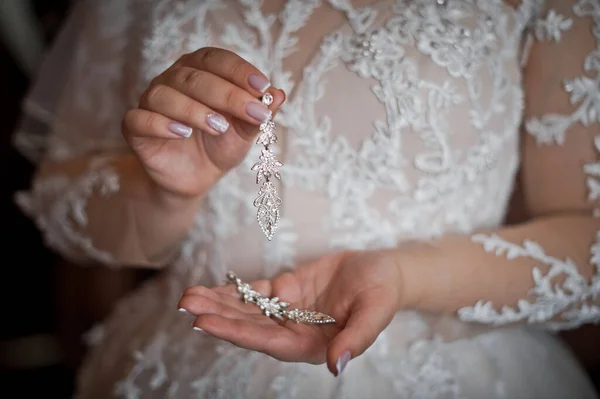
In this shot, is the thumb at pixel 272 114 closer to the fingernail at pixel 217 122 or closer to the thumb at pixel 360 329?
the fingernail at pixel 217 122

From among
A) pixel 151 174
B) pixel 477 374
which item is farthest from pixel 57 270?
pixel 477 374

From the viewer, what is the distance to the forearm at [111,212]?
2.01ft

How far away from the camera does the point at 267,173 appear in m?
0.37

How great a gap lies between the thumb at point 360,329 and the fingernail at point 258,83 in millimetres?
199

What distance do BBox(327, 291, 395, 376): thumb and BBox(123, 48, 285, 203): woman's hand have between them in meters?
0.17

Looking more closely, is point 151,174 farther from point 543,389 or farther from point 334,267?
point 543,389

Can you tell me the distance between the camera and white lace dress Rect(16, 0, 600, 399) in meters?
0.55

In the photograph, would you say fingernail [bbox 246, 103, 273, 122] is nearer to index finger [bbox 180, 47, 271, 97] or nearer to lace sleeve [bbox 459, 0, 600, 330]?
index finger [bbox 180, 47, 271, 97]

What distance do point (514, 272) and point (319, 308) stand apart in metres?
0.30

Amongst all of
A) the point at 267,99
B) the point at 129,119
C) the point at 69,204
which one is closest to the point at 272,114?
the point at 267,99

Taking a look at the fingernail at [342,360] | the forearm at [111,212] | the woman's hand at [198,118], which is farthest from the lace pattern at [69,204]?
the fingernail at [342,360]

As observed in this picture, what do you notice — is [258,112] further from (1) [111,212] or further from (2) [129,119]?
(1) [111,212]

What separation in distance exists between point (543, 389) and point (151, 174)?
569 mm

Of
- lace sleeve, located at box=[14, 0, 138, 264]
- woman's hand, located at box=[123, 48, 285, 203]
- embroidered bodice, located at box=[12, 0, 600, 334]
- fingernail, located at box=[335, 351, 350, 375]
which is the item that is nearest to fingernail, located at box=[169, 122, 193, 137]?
woman's hand, located at box=[123, 48, 285, 203]
